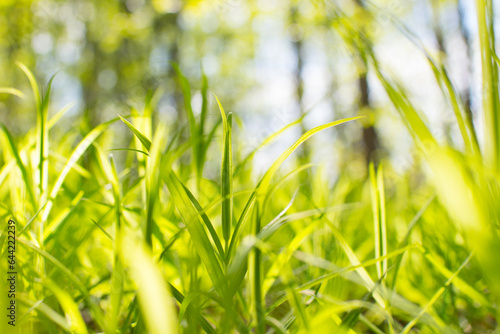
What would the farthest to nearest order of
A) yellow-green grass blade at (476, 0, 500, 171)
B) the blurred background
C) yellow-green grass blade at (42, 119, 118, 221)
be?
the blurred background < yellow-green grass blade at (42, 119, 118, 221) < yellow-green grass blade at (476, 0, 500, 171)

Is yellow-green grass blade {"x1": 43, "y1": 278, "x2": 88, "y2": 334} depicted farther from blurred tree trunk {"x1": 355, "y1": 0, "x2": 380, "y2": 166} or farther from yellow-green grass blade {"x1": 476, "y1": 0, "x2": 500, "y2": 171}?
blurred tree trunk {"x1": 355, "y1": 0, "x2": 380, "y2": 166}

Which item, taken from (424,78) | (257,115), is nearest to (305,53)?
(424,78)

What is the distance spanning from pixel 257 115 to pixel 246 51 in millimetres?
3537

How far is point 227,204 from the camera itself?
34cm

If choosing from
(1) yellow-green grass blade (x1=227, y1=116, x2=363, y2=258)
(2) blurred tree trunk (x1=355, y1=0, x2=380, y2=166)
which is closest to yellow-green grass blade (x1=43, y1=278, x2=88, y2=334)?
(1) yellow-green grass blade (x1=227, y1=116, x2=363, y2=258)

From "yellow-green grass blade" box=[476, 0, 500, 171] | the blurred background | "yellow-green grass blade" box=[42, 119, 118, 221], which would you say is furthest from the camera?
the blurred background

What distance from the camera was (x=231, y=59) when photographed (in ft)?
34.1

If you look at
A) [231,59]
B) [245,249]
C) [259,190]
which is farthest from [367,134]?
[231,59]

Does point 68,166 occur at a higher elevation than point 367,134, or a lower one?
higher

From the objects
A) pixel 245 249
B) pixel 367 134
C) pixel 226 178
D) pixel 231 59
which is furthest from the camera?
pixel 231 59

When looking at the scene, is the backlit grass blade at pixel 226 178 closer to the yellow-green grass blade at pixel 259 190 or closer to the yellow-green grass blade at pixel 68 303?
the yellow-green grass blade at pixel 259 190

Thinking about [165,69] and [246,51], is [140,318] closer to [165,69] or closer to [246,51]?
[165,69]

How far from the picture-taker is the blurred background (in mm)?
2293

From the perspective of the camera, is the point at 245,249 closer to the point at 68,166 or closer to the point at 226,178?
the point at 226,178
